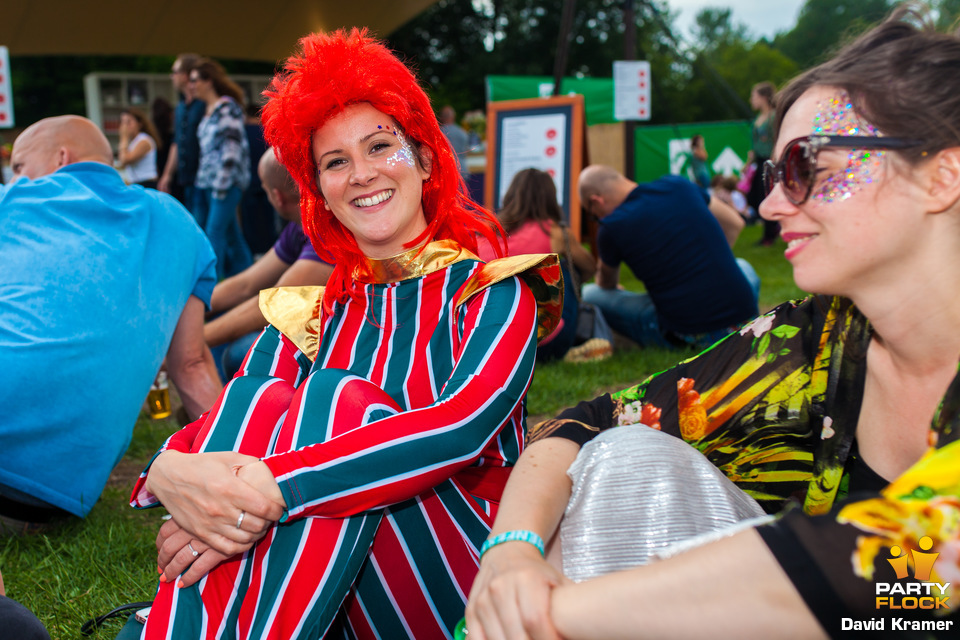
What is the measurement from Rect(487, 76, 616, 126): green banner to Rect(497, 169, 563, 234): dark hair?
24.5ft

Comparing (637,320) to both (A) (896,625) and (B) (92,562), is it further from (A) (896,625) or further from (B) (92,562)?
(A) (896,625)

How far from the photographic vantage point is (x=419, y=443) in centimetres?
140

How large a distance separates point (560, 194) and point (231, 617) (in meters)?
5.48

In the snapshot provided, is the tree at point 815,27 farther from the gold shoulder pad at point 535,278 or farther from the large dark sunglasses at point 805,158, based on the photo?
the large dark sunglasses at point 805,158

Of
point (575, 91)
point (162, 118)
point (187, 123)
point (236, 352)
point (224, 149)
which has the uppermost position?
point (575, 91)

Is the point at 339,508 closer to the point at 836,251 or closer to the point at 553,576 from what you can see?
the point at 553,576

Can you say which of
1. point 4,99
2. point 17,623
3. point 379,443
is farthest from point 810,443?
point 4,99

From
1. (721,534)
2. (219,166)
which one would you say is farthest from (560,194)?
(721,534)

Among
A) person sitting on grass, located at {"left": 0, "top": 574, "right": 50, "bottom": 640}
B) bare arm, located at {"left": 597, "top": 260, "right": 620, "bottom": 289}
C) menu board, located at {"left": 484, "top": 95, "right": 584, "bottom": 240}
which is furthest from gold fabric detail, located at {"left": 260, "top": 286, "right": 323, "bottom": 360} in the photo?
menu board, located at {"left": 484, "top": 95, "right": 584, "bottom": 240}

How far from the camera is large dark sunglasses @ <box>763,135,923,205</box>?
1105 mm

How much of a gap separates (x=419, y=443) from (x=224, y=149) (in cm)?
494

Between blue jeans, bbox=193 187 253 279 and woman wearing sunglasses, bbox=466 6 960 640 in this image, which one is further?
blue jeans, bbox=193 187 253 279

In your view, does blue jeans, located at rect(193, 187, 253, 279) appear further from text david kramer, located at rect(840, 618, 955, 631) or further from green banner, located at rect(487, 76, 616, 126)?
green banner, located at rect(487, 76, 616, 126)

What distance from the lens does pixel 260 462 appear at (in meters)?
1.38
